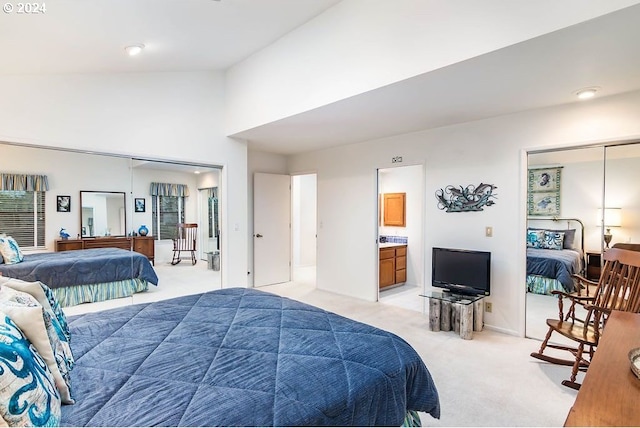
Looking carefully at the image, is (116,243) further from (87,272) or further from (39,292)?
(39,292)

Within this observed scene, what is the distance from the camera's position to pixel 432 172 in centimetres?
425

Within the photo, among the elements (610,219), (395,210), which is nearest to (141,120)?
(395,210)

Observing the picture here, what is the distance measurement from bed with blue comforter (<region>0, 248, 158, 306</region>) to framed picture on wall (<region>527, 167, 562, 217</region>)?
4456 mm

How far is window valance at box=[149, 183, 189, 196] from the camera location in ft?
13.5

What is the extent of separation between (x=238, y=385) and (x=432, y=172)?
12.1ft

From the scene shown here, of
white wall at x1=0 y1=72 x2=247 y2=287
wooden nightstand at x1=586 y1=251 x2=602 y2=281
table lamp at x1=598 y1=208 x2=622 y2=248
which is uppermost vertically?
white wall at x1=0 y1=72 x2=247 y2=287

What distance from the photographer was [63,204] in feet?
11.4

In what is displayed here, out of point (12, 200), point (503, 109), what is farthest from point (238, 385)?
point (503, 109)

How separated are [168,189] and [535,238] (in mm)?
4338

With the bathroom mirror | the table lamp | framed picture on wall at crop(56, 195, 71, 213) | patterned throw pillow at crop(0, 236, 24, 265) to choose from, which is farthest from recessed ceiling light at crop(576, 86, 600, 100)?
patterned throw pillow at crop(0, 236, 24, 265)

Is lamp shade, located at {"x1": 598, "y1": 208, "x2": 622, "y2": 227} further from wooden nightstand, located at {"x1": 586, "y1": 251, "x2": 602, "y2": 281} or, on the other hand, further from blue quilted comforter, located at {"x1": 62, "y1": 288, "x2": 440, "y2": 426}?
blue quilted comforter, located at {"x1": 62, "y1": 288, "x2": 440, "y2": 426}

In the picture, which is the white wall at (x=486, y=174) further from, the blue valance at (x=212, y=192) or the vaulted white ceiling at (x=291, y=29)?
the blue valance at (x=212, y=192)

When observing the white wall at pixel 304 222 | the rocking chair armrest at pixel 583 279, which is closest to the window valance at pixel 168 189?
the white wall at pixel 304 222

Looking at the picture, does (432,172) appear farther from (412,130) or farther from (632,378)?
(632,378)
